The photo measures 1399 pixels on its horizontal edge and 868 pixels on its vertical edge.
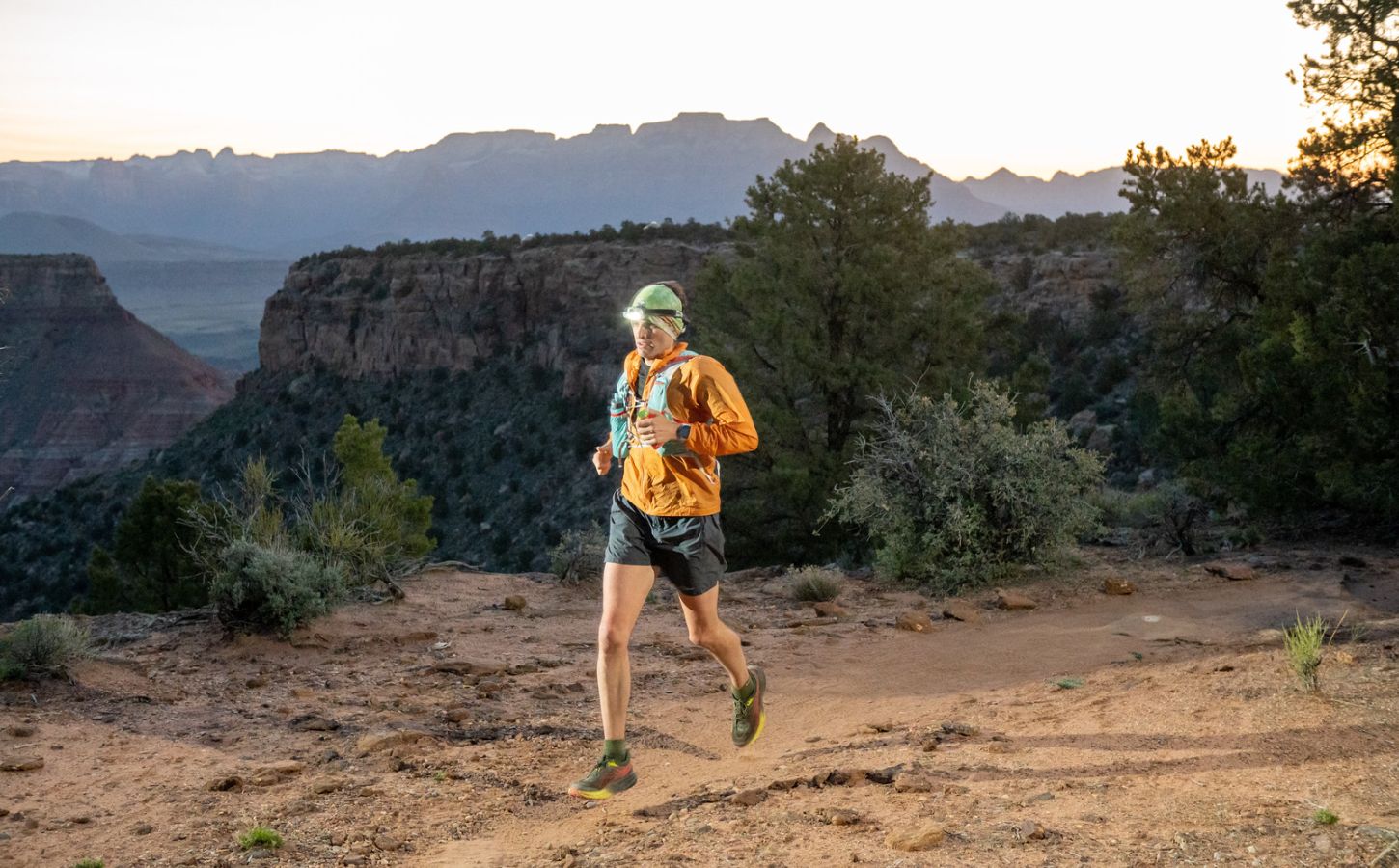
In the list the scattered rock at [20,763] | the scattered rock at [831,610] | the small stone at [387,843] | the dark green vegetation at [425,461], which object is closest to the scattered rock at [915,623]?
the scattered rock at [831,610]

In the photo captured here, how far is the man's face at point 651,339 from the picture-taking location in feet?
15.2

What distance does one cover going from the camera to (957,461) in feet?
32.1

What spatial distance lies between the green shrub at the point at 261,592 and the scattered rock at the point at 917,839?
546 cm

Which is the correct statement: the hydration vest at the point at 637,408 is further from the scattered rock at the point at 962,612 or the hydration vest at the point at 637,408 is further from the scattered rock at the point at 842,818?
the scattered rock at the point at 962,612

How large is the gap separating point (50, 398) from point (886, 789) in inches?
3819

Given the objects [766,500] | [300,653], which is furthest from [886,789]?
[766,500]

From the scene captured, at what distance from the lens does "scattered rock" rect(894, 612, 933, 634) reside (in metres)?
8.35

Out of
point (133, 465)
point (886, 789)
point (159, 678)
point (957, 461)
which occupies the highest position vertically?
point (957, 461)

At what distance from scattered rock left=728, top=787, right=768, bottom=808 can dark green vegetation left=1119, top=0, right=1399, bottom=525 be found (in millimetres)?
7668

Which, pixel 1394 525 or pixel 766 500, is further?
pixel 766 500

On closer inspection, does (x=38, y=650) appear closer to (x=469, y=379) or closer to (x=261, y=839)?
(x=261, y=839)

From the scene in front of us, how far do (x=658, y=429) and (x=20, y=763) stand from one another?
3693 millimetres

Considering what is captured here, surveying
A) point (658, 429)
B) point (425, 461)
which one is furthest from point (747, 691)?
point (425, 461)

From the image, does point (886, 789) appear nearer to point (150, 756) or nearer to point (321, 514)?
point (150, 756)
